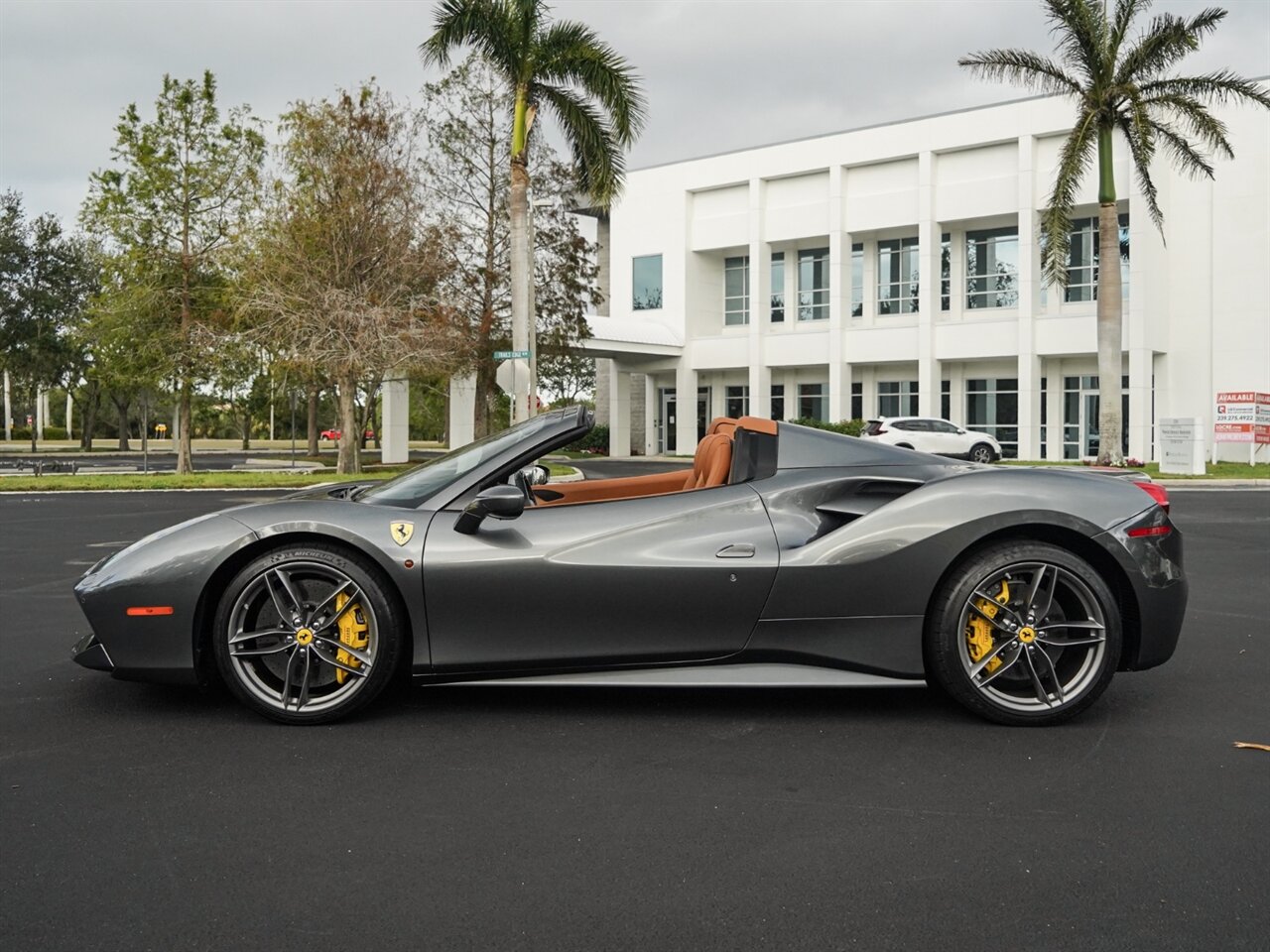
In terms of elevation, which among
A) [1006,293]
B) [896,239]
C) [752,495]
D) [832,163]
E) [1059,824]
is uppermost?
[832,163]

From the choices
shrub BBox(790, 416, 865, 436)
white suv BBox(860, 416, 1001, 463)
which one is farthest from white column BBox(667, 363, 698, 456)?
white suv BBox(860, 416, 1001, 463)

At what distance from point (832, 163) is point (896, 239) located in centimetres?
394

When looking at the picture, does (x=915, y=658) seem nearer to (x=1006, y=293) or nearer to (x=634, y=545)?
(x=634, y=545)

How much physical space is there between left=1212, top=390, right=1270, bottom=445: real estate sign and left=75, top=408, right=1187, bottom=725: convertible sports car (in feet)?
101

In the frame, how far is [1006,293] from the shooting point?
39562 mm

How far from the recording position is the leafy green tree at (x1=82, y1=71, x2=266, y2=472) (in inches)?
1192

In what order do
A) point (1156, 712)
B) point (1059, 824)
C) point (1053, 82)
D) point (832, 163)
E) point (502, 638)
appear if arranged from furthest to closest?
point (832, 163), point (1053, 82), point (1156, 712), point (502, 638), point (1059, 824)

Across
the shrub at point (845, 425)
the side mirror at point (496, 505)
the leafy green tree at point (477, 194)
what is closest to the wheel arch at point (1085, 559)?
the side mirror at point (496, 505)

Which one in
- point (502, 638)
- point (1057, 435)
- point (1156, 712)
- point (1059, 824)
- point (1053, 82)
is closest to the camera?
point (1059, 824)

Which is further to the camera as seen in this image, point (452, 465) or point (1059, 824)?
point (452, 465)

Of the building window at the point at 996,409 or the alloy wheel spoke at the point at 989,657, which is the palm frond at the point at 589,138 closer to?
the alloy wheel spoke at the point at 989,657

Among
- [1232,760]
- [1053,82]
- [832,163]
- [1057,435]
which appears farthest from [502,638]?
[832,163]

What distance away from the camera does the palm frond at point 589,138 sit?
2298 centimetres

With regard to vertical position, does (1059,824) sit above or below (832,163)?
below
